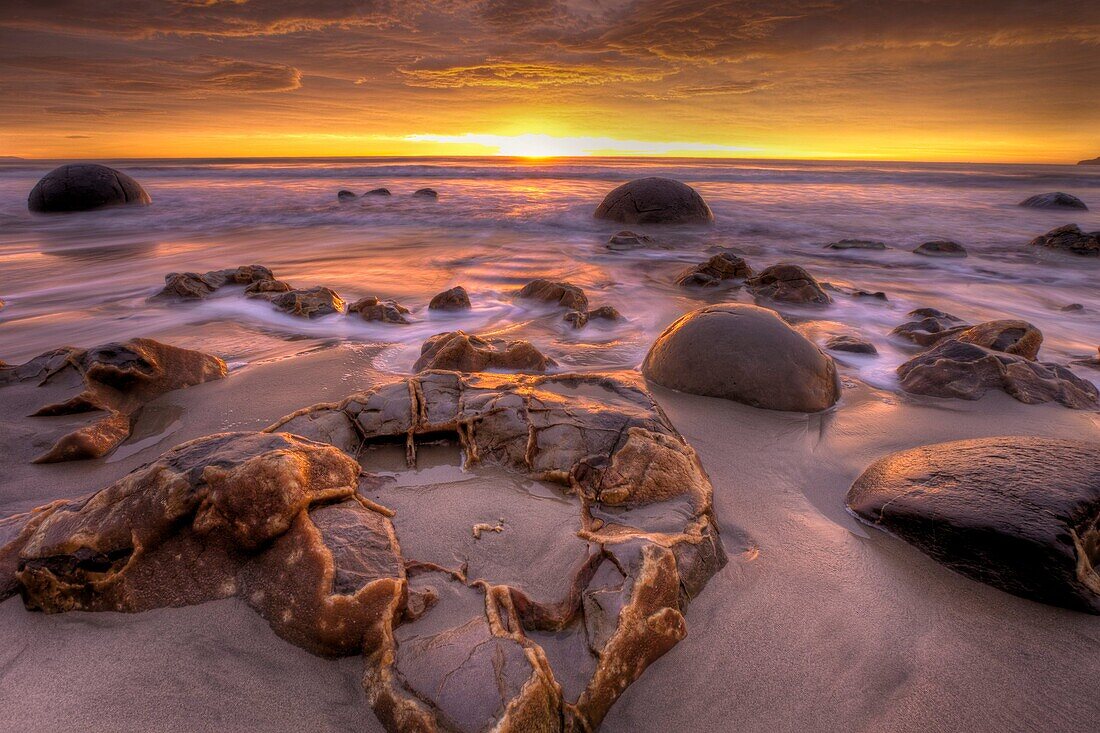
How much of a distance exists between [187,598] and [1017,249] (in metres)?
13.7

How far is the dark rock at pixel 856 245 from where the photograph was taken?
32.7 feet

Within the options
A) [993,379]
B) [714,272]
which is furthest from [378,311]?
[993,379]

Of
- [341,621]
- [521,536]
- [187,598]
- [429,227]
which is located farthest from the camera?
[429,227]

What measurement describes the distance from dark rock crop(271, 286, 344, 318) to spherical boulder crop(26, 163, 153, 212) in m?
13.3

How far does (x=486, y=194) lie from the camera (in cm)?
1925

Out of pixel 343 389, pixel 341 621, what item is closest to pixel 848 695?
pixel 341 621

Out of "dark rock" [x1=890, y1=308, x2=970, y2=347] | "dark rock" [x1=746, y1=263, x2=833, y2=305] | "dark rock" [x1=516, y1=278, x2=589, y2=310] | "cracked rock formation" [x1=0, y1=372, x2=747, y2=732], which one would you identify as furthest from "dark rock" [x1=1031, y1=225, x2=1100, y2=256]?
"cracked rock formation" [x1=0, y1=372, x2=747, y2=732]

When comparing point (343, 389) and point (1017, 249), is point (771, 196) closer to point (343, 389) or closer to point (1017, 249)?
point (1017, 249)

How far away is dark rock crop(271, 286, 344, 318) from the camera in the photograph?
5039 millimetres

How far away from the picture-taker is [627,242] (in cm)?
958

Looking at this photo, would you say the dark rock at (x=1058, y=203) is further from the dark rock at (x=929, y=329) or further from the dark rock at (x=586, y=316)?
the dark rock at (x=586, y=316)

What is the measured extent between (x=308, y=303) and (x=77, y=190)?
13906 mm

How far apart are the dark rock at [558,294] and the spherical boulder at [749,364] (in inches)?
81.8

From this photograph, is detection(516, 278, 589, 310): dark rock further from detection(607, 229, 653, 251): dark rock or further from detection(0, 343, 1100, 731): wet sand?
detection(607, 229, 653, 251): dark rock
